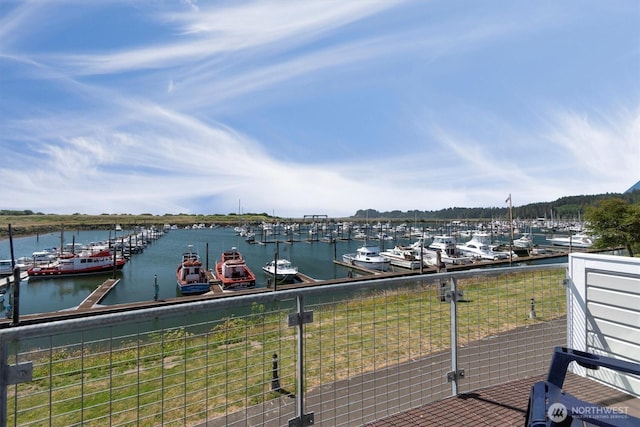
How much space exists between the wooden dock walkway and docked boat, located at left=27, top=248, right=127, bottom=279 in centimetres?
407

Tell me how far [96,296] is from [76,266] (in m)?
12.3

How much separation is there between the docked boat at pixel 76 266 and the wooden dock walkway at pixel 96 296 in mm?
4066

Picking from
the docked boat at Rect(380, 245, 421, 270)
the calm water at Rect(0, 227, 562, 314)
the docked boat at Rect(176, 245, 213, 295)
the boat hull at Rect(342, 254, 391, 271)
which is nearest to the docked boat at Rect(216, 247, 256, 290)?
the docked boat at Rect(176, 245, 213, 295)

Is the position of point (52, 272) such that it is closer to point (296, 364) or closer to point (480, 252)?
point (296, 364)

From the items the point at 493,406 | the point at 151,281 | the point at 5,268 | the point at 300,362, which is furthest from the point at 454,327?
the point at 5,268

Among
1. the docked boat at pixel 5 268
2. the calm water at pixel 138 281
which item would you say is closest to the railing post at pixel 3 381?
the calm water at pixel 138 281

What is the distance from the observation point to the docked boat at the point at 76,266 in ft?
108

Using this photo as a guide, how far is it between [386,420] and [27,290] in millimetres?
35571

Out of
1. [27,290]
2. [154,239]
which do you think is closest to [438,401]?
[27,290]

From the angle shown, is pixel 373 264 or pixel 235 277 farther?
pixel 373 264

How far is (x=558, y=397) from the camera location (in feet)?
4.98

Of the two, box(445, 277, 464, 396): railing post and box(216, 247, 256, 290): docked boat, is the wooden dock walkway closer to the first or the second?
box(216, 247, 256, 290): docked boat

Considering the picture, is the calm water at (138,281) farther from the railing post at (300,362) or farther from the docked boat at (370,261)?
the railing post at (300,362)

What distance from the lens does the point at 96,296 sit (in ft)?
79.7
